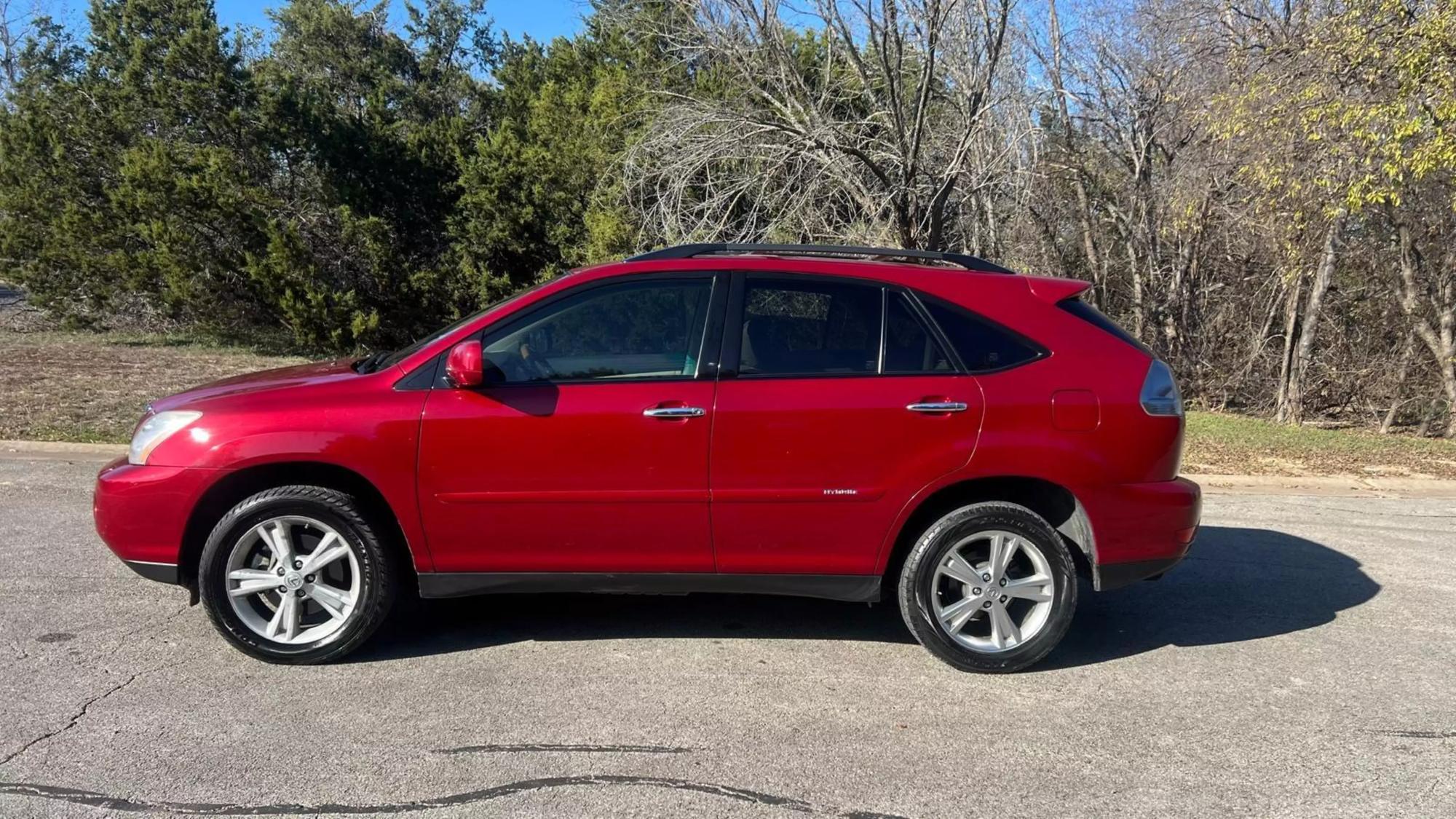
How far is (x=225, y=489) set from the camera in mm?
4406

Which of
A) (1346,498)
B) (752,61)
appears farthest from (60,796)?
(752,61)

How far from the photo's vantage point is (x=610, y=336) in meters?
4.47

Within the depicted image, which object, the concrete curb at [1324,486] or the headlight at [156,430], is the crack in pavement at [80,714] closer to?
the headlight at [156,430]

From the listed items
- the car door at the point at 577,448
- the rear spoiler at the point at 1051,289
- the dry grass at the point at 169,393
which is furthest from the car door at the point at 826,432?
the dry grass at the point at 169,393

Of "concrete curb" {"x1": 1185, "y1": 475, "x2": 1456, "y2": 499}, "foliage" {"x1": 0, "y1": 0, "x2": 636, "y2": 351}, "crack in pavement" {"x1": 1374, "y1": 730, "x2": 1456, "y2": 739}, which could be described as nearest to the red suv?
"crack in pavement" {"x1": 1374, "y1": 730, "x2": 1456, "y2": 739}

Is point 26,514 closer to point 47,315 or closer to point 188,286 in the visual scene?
point 188,286

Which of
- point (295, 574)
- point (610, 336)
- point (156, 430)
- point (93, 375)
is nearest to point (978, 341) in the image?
point (610, 336)

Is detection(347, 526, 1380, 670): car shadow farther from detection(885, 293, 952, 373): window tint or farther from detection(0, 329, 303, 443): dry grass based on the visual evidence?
detection(0, 329, 303, 443): dry grass

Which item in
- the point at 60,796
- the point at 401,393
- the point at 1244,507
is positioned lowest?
the point at 60,796

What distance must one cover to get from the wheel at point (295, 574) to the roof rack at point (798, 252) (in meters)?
1.69

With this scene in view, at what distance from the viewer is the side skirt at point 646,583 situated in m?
4.45

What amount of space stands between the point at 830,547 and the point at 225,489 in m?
2.57

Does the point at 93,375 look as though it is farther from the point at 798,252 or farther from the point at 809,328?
the point at 809,328

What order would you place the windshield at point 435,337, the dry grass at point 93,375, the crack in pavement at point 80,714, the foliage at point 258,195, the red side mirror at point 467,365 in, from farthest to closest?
the foliage at point 258,195 < the dry grass at point 93,375 < the windshield at point 435,337 < the red side mirror at point 467,365 < the crack in pavement at point 80,714
